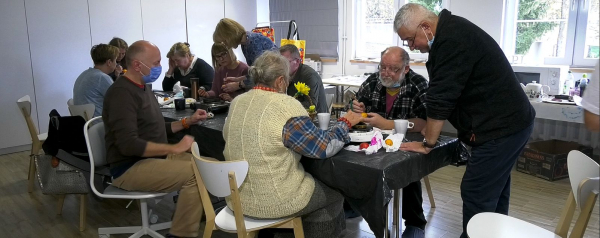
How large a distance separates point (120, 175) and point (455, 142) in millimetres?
1714

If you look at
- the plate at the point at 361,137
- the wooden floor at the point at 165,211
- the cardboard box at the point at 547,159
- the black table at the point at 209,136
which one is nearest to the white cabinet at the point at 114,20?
the wooden floor at the point at 165,211

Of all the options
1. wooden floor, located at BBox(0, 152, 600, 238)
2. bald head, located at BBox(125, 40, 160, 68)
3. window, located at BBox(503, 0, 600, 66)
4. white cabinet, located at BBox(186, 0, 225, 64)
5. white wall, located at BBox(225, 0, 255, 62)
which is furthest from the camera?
white wall, located at BBox(225, 0, 255, 62)

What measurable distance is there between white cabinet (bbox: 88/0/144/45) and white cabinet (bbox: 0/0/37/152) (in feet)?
2.38

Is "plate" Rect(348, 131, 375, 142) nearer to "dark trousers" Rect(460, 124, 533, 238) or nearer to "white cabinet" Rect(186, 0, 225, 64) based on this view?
"dark trousers" Rect(460, 124, 533, 238)

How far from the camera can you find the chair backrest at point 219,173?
164 centimetres

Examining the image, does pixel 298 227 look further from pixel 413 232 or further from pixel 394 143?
pixel 413 232

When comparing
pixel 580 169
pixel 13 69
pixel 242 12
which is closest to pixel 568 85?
pixel 580 169

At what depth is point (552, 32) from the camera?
4.34 meters

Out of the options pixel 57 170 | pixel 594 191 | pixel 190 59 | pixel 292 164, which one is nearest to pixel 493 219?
pixel 594 191

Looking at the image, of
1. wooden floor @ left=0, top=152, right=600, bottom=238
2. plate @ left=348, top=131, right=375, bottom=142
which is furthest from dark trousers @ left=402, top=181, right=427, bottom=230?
plate @ left=348, top=131, right=375, bottom=142

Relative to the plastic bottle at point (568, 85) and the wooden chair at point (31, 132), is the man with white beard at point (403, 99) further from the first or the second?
the wooden chair at point (31, 132)

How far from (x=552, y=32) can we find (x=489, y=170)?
3182 mm

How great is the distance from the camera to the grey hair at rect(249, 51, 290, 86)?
1868mm

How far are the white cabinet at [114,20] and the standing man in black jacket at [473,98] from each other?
4.26 meters
